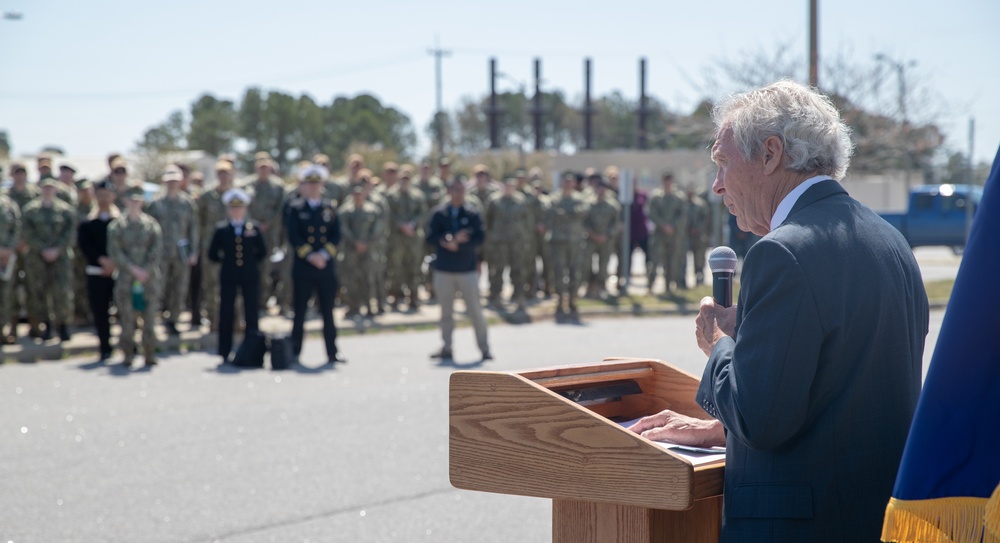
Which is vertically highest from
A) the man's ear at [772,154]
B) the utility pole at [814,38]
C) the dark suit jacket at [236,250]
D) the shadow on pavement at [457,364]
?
the utility pole at [814,38]

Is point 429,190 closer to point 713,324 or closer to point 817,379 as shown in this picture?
point 713,324

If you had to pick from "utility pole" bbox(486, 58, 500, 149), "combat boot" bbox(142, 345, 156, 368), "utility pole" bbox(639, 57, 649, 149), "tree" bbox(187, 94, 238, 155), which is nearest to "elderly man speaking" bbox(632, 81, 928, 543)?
"combat boot" bbox(142, 345, 156, 368)

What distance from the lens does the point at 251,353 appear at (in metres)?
11.2

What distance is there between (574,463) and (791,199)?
807mm

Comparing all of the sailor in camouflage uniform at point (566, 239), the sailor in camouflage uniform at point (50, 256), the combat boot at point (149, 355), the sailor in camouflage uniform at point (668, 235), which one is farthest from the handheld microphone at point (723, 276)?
the sailor in camouflage uniform at point (668, 235)

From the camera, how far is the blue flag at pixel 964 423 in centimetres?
189

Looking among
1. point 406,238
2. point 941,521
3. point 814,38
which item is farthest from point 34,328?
point 814,38

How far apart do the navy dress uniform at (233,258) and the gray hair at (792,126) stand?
9.84 m

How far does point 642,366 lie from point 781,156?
920 millimetres

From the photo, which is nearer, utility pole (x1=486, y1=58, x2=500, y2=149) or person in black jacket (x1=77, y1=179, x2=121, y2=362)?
person in black jacket (x1=77, y1=179, x2=121, y2=362)

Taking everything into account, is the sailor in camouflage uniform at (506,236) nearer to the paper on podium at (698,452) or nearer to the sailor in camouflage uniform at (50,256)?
the sailor in camouflage uniform at (50,256)

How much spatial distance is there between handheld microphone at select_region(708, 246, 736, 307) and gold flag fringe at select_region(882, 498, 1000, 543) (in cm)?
84

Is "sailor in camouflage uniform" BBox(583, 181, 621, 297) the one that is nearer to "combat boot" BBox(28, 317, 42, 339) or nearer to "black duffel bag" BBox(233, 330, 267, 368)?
"black duffel bag" BBox(233, 330, 267, 368)

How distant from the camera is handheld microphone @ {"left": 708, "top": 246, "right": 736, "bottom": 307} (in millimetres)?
2777
